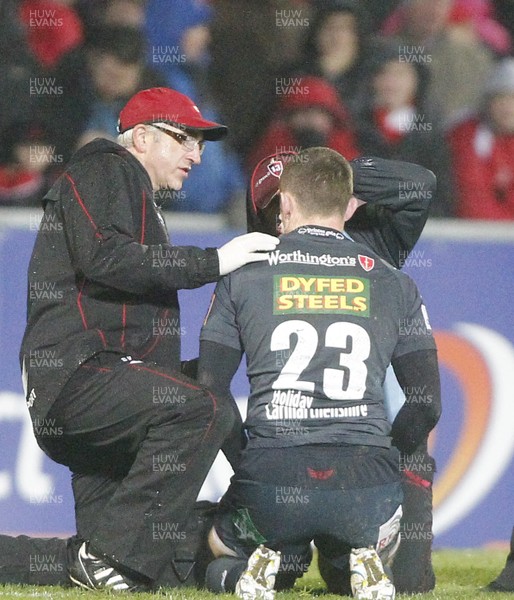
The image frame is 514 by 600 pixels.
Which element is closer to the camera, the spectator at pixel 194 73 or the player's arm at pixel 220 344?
the player's arm at pixel 220 344

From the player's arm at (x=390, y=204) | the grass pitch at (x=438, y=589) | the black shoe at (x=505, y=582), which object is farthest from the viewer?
the player's arm at (x=390, y=204)

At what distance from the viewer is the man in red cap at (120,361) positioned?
391 centimetres

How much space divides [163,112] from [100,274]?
780 millimetres

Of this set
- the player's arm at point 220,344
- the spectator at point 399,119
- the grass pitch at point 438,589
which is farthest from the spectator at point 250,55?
the player's arm at point 220,344

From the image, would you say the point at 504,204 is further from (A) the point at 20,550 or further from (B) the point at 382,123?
(A) the point at 20,550

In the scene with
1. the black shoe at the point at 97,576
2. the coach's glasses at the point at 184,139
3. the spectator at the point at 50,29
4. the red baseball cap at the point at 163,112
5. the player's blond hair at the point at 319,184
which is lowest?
the black shoe at the point at 97,576

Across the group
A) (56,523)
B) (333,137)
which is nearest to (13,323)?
(56,523)

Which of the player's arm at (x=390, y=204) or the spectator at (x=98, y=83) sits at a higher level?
the spectator at (x=98, y=83)

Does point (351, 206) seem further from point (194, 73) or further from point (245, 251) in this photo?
point (194, 73)

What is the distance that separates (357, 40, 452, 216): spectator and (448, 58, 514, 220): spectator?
11cm

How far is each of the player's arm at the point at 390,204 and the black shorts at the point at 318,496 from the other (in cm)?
118

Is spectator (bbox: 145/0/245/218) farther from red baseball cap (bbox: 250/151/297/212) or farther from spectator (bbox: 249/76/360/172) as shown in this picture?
red baseball cap (bbox: 250/151/297/212)

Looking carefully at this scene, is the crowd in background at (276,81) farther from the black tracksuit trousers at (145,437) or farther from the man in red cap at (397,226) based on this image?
the black tracksuit trousers at (145,437)

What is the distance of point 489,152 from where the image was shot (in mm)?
7539
